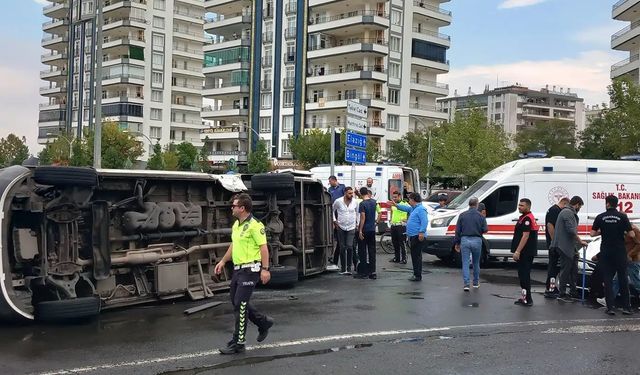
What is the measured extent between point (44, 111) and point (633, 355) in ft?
357

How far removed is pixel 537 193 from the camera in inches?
633

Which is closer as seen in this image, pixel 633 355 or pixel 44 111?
pixel 633 355

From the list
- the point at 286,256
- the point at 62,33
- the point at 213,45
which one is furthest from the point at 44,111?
the point at 286,256

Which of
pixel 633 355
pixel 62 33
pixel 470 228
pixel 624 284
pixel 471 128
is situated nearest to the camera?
pixel 633 355

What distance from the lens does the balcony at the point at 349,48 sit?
68625 millimetres

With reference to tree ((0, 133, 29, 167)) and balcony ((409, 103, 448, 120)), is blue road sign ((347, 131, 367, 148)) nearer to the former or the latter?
balcony ((409, 103, 448, 120))

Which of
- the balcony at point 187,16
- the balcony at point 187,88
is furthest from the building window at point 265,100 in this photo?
the balcony at point 187,16

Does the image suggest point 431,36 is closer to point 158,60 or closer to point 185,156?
point 185,156

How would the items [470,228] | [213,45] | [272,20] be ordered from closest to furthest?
[470,228] → [272,20] → [213,45]

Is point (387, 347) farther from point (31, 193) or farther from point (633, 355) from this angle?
point (31, 193)

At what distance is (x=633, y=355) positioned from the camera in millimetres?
7645

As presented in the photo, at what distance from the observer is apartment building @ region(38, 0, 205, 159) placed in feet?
294

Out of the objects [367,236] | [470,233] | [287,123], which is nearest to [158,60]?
[287,123]

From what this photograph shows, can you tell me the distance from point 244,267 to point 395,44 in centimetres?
6771
